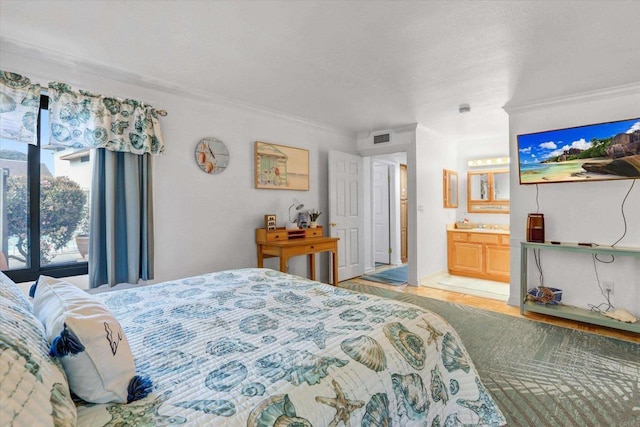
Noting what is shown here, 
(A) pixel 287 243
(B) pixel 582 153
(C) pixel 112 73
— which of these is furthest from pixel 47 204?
(B) pixel 582 153

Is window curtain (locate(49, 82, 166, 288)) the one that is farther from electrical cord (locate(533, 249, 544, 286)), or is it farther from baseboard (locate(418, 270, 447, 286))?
electrical cord (locate(533, 249, 544, 286))

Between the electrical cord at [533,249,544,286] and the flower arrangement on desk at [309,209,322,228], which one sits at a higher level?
the flower arrangement on desk at [309,209,322,228]

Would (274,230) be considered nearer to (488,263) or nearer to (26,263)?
(26,263)

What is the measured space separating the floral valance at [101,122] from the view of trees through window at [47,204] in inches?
7.8

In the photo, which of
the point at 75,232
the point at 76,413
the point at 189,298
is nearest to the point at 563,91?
the point at 189,298

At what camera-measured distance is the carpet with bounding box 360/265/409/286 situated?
5000 mm

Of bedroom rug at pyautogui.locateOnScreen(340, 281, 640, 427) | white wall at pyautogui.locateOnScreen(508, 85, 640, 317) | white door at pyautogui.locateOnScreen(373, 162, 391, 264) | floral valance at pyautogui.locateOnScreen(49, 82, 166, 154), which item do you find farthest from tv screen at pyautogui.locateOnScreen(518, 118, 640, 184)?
floral valance at pyautogui.locateOnScreen(49, 82, 166, 154)

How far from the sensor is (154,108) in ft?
9.96

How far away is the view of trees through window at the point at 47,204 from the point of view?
2.46 m

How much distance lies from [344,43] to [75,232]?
2.73 m

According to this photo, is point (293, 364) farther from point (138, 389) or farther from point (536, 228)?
point (536, 228)

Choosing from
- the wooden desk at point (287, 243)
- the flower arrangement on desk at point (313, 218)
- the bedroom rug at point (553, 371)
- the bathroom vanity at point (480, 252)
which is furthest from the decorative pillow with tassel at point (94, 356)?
the bathroom vanity at point (480, 252)

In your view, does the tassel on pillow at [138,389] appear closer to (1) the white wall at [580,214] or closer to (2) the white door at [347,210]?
(2) the white door at [347,210]

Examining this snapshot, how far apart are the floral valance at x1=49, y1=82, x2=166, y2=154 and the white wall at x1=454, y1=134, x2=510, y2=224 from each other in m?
4.95
